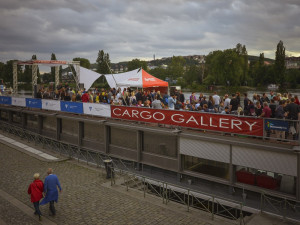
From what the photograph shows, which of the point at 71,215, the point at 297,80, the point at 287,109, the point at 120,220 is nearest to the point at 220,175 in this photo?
the point at 287,109

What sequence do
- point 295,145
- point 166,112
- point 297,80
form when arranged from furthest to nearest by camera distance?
point 297,80, point 166,112, point 295,145

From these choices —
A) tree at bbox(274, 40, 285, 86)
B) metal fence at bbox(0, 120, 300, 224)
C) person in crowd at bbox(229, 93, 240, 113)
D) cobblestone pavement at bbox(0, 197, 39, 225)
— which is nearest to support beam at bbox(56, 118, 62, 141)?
metal fence at bbox(0, 120, 300, 224)

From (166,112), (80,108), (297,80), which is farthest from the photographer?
(297,80)

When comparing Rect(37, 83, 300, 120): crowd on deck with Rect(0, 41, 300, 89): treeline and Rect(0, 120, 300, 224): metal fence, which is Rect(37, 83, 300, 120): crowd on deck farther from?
Rect(0, 41, 300, 89): treeline

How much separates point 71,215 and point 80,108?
10.7m

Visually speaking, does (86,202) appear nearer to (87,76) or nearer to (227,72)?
(87,76)

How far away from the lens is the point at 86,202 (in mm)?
11523

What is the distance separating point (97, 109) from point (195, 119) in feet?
25.1

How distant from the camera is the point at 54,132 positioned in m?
23.2

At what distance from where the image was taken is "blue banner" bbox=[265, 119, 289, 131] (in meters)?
11.0

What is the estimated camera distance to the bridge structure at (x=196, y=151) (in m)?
11.5

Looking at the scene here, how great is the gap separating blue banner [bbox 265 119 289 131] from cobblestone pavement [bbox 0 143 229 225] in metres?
4.68

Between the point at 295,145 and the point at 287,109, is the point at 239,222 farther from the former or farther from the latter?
the point at 287,109

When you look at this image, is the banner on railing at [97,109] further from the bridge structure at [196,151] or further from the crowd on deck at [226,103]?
the crowd on deck at [226,103]
